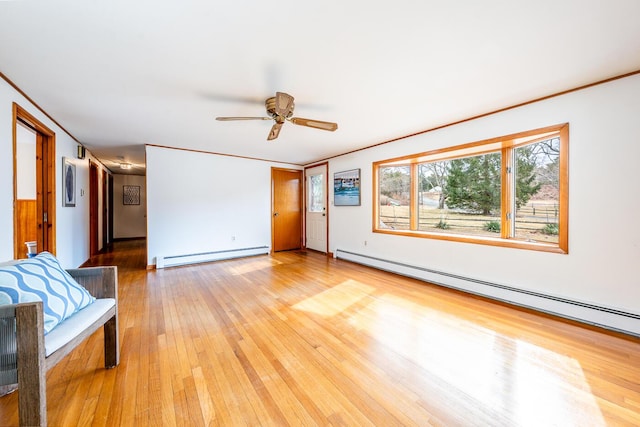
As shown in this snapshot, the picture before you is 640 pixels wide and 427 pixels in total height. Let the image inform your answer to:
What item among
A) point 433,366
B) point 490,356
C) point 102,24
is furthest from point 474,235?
point 102,24

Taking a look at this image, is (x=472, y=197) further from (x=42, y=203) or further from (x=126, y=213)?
(x=126, y=213)

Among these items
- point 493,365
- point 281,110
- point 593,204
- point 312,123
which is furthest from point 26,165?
point 593,204

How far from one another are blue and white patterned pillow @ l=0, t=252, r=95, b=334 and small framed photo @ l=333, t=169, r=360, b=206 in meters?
3.94

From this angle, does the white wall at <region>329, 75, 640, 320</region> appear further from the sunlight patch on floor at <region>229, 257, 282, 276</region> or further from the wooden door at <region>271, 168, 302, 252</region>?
the wooden door at <region>271, 168, 302, 252</region>

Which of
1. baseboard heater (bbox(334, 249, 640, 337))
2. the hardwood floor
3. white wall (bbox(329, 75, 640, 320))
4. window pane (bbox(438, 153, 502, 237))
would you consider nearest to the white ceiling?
white wall (bbox(329, 75, 640, 320))

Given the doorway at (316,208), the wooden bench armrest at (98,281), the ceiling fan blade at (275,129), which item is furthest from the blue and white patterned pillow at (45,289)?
the doorway at (316,208)

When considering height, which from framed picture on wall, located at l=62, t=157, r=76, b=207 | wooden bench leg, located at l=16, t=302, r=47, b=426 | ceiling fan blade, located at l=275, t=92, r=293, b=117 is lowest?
wooden bench leg, located at l=16, t=302, r=47, b=426

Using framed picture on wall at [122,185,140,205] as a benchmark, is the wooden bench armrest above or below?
below

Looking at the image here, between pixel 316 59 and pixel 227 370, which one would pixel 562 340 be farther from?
pixel 316 59

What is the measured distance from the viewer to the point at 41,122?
268 cm

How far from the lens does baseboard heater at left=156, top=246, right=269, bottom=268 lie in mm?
4276

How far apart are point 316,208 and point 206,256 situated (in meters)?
2.59

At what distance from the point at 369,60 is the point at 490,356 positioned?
2340 mm

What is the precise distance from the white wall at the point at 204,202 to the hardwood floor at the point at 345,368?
1.82 metres
